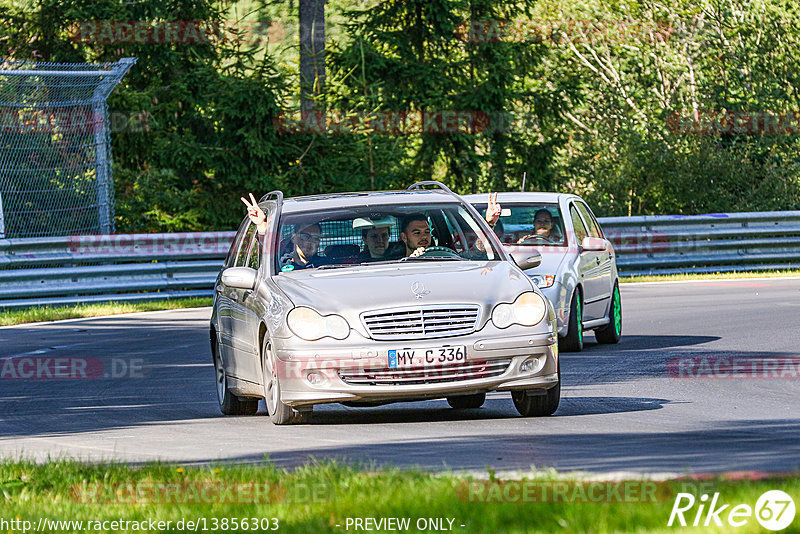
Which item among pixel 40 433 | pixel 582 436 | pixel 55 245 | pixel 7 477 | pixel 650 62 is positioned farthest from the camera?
pixel 650 62

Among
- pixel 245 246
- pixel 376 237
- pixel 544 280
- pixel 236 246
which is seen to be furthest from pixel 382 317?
pixel 544 280

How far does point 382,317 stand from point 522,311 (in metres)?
0.93

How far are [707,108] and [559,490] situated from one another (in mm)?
30804

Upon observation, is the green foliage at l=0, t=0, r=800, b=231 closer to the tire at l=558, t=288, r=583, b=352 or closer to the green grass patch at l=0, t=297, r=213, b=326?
the green grass patch at l=0, t=297, r=213, b=326

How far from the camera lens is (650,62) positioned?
4053cm

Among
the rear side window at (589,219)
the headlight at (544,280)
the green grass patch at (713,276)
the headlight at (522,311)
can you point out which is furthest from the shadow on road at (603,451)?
the green grass patch at (713,276)

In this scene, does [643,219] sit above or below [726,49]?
below

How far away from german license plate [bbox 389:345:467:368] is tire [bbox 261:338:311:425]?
84cm

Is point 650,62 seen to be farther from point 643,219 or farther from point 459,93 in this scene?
point 643,219

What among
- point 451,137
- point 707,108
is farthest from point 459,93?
point 707,108

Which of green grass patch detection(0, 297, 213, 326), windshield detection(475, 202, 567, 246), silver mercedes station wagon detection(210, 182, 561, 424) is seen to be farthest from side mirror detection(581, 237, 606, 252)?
green grass patch detection(0, 297, 213, 326)

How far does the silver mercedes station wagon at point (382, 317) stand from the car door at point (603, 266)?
4.75 metres

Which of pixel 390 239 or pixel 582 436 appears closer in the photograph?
pixel 582 436

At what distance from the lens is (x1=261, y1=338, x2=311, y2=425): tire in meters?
Answer: 9.70
